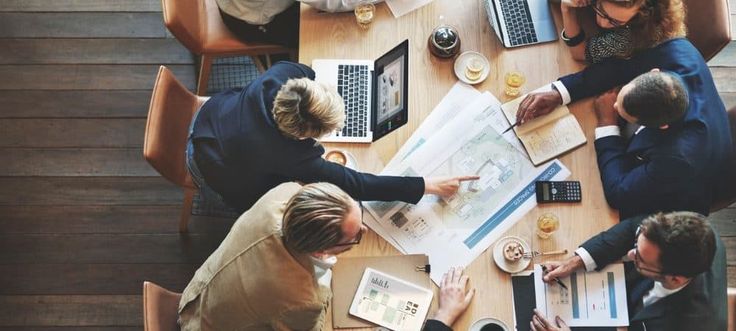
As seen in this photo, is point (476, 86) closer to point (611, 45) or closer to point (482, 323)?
point (611, 45)

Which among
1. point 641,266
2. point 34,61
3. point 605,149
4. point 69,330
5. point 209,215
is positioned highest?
point 605,149

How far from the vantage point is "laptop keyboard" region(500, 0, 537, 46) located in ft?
7.99

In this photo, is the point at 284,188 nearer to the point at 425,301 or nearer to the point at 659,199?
the point at 425,301

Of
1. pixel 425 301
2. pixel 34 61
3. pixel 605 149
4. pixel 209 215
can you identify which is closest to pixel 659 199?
pixel 605 149

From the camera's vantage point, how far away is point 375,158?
232 cm

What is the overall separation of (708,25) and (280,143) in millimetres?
1552

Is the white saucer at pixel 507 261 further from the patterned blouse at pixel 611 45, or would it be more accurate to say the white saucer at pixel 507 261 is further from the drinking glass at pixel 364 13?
the drinking glass at pixel 364 13

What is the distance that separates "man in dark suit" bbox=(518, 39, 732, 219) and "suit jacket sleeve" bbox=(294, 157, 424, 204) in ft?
1.51

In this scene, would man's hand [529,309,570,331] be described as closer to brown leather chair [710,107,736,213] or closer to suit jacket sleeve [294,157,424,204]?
suit jacket sleeve [294,157,424,204]

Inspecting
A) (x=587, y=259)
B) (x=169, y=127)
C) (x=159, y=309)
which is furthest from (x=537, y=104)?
(x=159, y=309)

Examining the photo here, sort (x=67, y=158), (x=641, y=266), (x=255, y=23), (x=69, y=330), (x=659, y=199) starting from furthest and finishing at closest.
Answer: (x=67, y=158), (x=69, y=330), (x=255, y=23), (x=659, y=199), (x=641, y=266)

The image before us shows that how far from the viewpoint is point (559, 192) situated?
224cm

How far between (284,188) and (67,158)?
166 cm

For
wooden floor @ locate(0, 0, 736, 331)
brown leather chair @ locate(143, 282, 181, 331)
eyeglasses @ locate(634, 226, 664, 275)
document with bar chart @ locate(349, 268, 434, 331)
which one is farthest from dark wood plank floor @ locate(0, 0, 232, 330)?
eyeglasses @ locate(634, 226, 664, 275)
